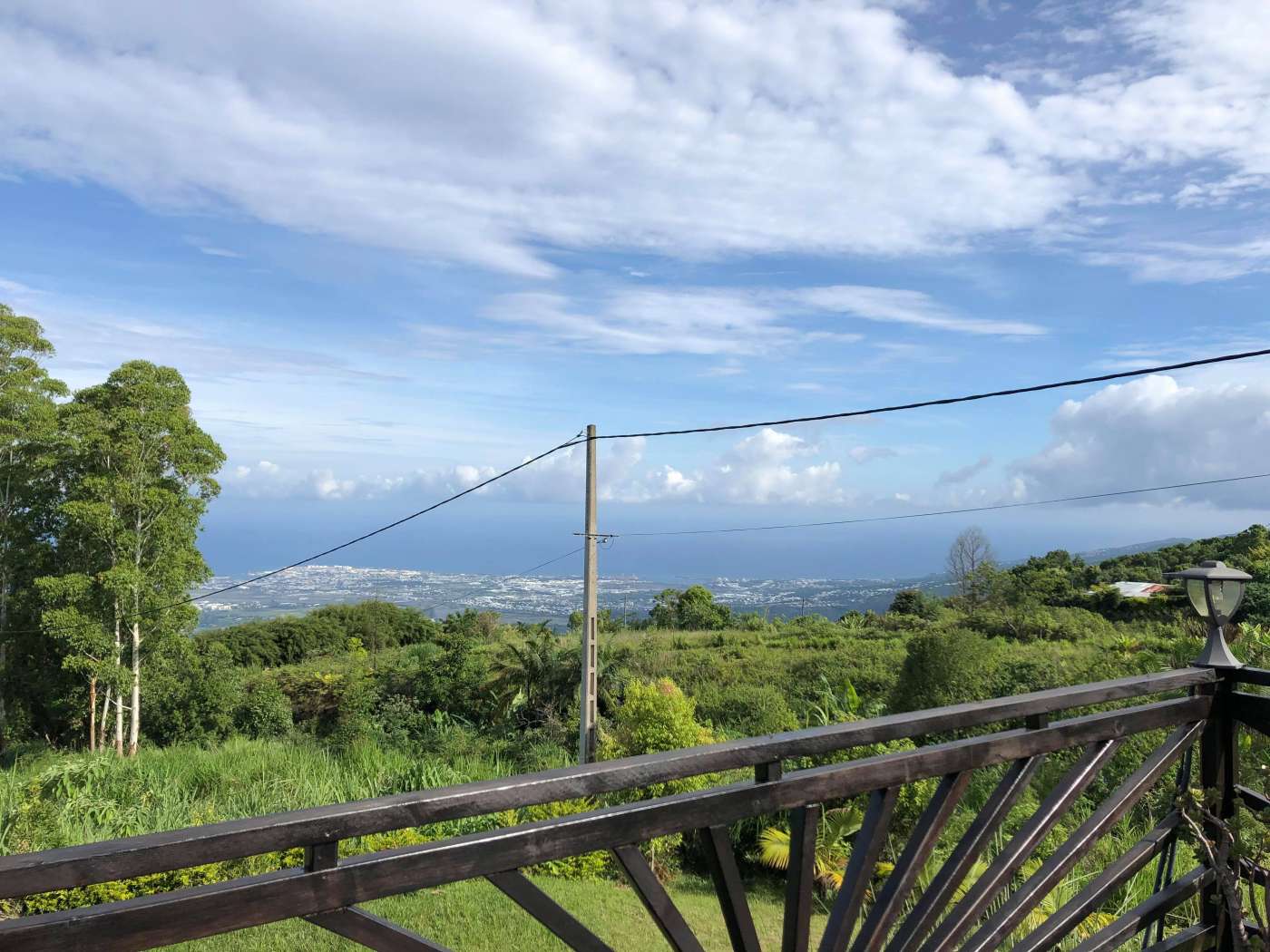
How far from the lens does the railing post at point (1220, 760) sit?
212cm

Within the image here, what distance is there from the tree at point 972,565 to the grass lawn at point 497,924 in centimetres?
1633

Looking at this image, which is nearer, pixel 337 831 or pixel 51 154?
pixel 337 831

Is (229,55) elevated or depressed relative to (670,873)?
elevated

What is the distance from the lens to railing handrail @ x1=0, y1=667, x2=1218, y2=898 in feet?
3.04

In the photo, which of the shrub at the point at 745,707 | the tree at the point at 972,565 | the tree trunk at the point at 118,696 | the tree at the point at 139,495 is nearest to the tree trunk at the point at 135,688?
the tree at the point at 139,495

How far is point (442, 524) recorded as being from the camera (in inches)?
5463

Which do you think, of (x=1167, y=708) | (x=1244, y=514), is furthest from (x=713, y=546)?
(x=1167, y=708)

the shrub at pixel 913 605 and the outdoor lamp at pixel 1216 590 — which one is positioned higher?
the outdoor lamp at pixel 1216 590

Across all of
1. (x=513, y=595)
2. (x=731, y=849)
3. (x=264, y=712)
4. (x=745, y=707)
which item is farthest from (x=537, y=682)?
(x=731, y=849)

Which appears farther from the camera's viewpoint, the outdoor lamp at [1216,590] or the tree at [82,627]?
the tree at [82,627]

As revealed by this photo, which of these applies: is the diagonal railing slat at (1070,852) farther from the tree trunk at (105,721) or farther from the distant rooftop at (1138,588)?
the tree trunk at (105,721)

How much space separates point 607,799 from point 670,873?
0.78 metres

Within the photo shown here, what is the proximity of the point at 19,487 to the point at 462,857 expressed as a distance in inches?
831

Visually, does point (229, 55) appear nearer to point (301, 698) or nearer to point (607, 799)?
point (607, 799)
